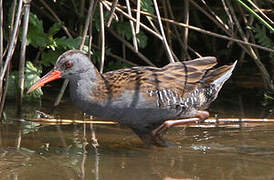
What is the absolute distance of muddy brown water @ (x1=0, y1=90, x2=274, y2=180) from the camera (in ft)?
15.4

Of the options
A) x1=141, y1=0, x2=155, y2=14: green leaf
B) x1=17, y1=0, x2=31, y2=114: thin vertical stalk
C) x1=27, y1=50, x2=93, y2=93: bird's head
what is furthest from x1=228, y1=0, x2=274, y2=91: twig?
x1=17, y1=0, x2=31, y2=114: thin vertical stalk

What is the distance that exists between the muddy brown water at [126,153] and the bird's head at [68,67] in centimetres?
54

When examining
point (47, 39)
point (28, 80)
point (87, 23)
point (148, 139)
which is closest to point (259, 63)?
point (148, 139)

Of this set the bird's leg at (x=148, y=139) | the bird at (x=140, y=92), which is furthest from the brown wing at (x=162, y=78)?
the bird's leg at (x=148, y=139)

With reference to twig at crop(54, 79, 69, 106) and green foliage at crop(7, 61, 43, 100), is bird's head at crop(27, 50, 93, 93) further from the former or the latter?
green foliage at crop(7, 61, 43, 100)

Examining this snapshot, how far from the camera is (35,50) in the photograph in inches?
298

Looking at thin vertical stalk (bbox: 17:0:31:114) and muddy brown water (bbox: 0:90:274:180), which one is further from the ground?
thin vertical stalk (bbox: 17:0:31:114)

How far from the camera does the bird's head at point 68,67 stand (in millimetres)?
5289

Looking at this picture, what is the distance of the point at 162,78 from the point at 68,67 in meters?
0.74

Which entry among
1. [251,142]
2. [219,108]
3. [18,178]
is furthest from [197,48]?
[18,178]

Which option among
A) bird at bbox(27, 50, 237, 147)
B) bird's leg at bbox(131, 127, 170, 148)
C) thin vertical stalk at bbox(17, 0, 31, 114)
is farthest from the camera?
thin vertical stalk at bbox(17, 0, 31, 114)

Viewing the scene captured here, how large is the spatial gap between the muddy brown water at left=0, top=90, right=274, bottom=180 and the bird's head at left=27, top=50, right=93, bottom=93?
539 millimetres

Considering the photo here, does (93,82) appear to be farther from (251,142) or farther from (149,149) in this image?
(251,142)

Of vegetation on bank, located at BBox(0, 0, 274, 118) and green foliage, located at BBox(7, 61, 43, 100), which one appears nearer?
vegetation on bank, located at BBox(0, 0, 274, 118)
